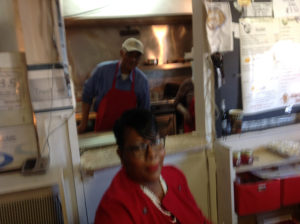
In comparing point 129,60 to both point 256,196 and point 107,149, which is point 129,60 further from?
point 256,196

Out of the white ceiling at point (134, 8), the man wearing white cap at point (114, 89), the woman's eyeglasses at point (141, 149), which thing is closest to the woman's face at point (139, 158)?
the woman's eyeglasses at point (141, 149)

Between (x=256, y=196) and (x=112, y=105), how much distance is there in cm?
132

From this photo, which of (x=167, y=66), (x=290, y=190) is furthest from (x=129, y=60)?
(x=290, y=190)

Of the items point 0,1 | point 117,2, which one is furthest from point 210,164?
point 117,2

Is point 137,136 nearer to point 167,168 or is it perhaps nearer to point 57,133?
point 167,168

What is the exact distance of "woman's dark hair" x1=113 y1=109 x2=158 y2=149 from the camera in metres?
0.99

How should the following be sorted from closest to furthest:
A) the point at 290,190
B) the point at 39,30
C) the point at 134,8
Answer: the point at 39,30 < the point at 290,190 < the point at 134,8

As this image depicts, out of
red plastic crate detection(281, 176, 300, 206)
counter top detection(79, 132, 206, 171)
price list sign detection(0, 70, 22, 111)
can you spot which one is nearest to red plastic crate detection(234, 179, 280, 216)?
red plastic crate detection(281, 176, 300, 206)

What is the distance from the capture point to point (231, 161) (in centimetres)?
145

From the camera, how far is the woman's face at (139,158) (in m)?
0.99

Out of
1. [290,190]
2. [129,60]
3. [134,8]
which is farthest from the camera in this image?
[134,8]

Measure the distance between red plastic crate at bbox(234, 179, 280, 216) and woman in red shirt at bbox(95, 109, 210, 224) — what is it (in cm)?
58

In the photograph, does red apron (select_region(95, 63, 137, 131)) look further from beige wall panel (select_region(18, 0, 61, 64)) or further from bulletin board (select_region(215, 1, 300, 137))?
beige wall panel (select_region(18, 0, 61, 64))

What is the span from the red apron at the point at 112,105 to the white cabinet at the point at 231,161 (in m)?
0.93
